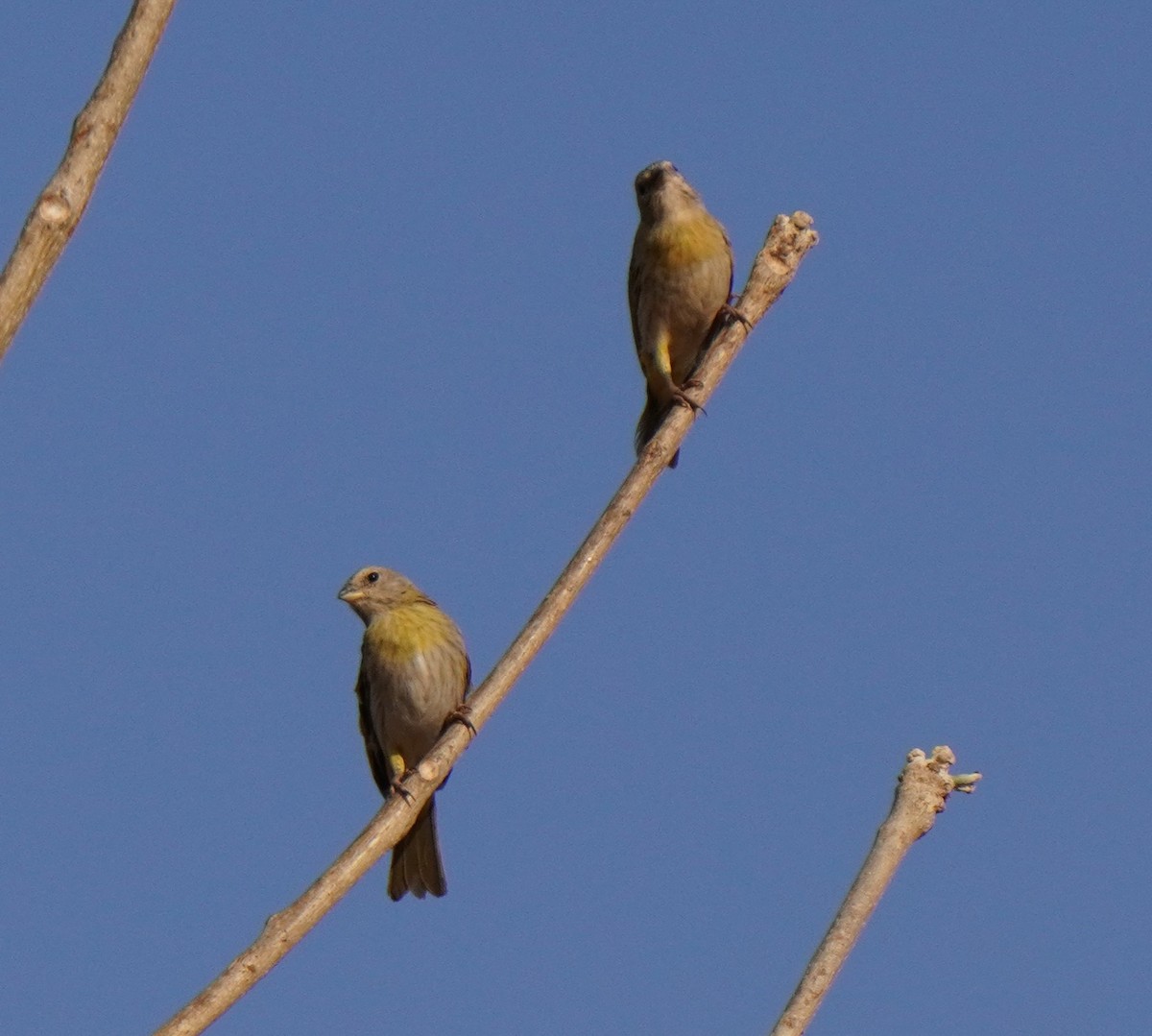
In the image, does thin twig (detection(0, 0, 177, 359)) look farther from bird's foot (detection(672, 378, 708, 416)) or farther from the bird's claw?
bird's foot (detection(672, 378, 708, 416))

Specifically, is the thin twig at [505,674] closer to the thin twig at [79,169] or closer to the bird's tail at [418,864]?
the thin twig at [79,169]

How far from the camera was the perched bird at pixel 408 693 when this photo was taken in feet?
29.0

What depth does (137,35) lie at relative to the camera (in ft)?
11.3

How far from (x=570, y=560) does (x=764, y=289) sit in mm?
1708

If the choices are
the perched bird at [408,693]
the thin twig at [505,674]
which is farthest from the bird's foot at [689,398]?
the perched bird at [408,693]

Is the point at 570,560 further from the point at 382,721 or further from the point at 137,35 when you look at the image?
the point at 382,721

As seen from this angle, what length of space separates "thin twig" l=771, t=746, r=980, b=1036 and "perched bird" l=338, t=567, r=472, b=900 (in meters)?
5.05

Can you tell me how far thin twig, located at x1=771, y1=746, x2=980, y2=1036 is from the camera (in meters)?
3.44

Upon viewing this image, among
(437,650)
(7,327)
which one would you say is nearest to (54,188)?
(7,327)

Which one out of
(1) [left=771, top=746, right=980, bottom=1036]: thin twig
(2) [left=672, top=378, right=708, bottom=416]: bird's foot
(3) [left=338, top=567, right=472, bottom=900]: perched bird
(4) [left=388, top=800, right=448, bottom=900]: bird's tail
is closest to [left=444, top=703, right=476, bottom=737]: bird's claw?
(1) [left=771, top=746, right=980, bottom=1036]: thin twig

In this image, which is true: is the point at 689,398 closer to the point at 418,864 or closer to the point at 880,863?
the point at 880,863

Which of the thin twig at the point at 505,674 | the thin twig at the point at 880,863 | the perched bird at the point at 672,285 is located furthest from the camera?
the perched bird at the point at 672,285

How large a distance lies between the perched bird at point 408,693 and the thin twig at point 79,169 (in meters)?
5.55

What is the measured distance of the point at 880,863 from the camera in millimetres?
3566
